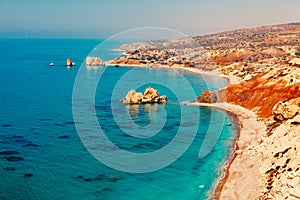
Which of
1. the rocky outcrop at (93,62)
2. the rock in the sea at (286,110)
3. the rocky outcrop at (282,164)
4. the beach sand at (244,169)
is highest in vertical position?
the rocky outcrop at (93,62)

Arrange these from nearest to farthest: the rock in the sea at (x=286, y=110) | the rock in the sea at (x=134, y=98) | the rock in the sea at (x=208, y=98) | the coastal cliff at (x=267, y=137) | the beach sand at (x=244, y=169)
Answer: the coastal cliff at (x=267, y=137) < the beach sand at (x=244, y=169) < the rock in the sea at (x=286, y=110) < the rock in the sea at (x=134, y=98) < the rock in the sea at (x=208, y=98)

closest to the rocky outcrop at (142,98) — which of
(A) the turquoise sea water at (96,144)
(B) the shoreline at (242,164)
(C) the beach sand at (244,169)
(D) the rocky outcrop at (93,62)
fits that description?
(A) the turquoise sea water at (96,144)

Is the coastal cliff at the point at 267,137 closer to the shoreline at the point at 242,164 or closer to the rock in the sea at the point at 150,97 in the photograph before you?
the shoreline at the point at 242,164

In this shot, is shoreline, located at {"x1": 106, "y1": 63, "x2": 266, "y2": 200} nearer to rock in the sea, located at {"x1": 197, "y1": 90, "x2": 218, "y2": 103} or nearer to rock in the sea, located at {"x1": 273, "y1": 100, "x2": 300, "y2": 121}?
rock in the sea, located at {"x1": 273, "y1": 100, "x2": 300, "y2": 121}

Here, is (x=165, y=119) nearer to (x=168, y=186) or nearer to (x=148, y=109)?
(x=148, y=109)

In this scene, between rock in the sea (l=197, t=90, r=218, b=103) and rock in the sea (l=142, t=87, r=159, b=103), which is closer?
rock in the sea (l=197, t=90, r=218, b=103)

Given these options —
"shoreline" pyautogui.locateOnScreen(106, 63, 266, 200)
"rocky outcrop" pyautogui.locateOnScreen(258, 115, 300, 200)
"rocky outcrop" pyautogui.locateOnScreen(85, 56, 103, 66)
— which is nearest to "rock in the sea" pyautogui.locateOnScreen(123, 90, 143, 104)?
"shoreline" pyautogui.locateOnScreen(106, 63, 266, 200)

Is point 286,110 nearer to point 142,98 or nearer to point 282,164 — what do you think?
point 282,164

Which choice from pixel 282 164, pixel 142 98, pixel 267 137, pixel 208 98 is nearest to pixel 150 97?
pixel 142 98

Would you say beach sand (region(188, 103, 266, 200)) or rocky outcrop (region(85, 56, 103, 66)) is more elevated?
rocky outcrop (region(85, 56, 103, 66))
